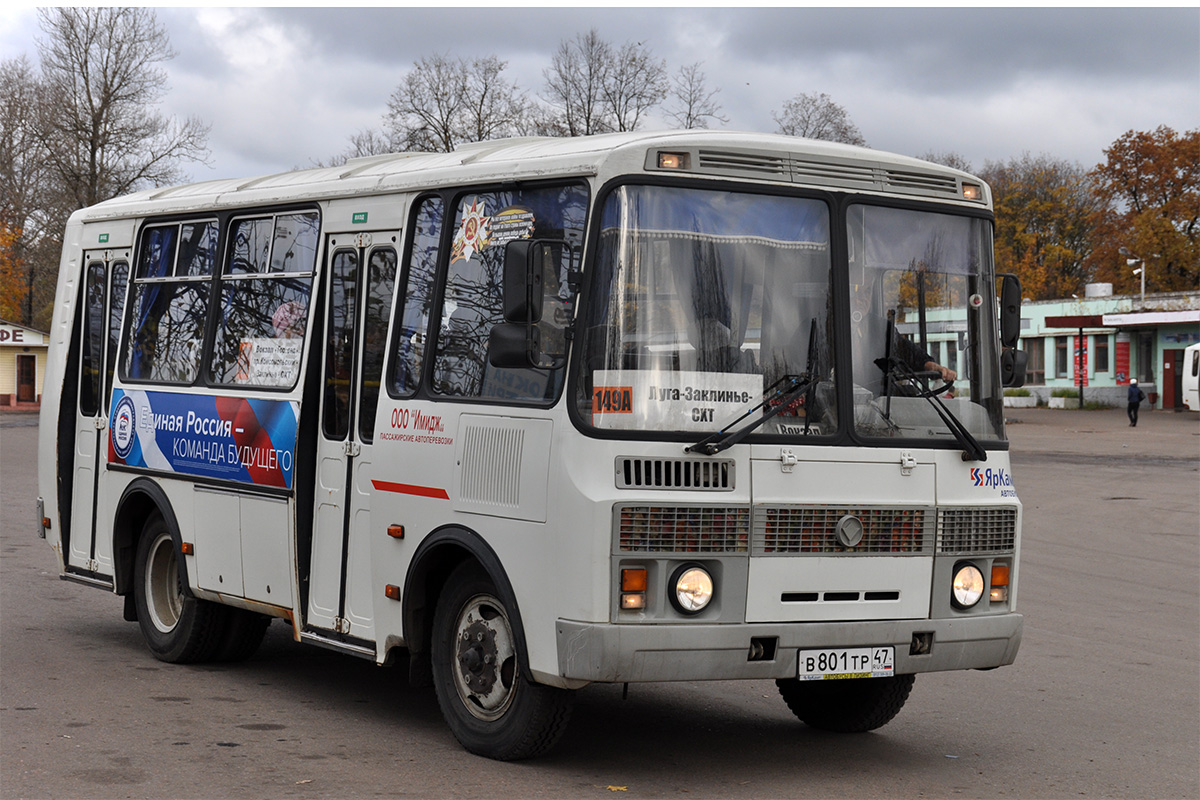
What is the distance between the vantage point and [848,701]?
27.3ft

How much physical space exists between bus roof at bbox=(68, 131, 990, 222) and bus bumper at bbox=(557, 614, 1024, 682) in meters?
2.08

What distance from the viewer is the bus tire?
10008 millimetres

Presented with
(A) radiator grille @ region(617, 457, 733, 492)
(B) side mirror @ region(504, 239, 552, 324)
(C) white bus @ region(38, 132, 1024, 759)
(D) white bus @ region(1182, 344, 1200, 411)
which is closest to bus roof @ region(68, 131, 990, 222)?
(C) white bus @ region(38, 132, 1024, 759)

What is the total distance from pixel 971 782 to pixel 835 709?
126cm

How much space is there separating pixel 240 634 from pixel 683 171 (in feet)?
16.0

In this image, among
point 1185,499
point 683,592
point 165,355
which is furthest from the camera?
point 1185,499

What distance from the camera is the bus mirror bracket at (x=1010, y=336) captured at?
25.7 feet

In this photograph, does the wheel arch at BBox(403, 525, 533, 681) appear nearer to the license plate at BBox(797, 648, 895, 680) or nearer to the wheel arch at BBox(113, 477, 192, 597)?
the license plate at BBox(797, 648, 895, 680)

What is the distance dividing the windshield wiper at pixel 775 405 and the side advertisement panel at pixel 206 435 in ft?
9.68

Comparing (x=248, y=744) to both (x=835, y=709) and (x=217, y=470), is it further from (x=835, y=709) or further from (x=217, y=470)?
(x=835, y=709)

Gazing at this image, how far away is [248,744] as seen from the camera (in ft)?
24.6

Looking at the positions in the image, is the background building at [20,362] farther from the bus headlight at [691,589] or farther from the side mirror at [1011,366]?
the bus headlight at [691,589]

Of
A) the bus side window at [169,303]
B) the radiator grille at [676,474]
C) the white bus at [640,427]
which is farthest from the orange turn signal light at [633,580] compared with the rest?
the bus side window at [169,303]

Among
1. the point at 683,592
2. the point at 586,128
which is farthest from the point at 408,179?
the point at 586,128
